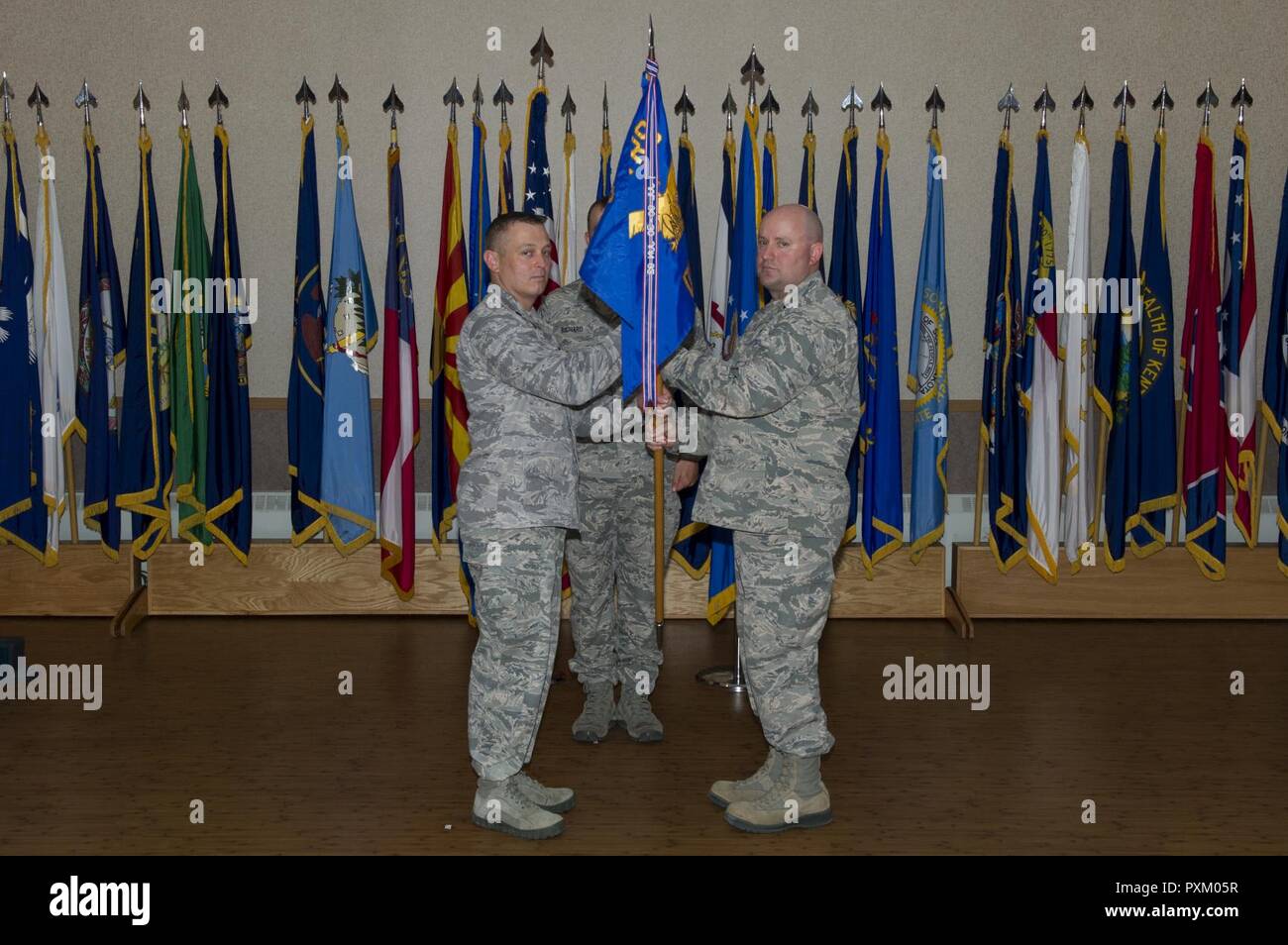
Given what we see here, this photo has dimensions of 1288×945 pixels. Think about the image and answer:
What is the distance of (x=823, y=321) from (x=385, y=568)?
2.58 meters

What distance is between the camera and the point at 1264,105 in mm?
5289

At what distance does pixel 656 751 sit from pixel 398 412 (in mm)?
1940

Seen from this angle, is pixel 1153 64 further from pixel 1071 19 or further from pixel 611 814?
pixel 611 814

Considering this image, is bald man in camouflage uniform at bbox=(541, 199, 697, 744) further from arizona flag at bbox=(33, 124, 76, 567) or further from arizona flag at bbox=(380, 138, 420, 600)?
arizona flag at bbox=(33, 124, 76, 567)

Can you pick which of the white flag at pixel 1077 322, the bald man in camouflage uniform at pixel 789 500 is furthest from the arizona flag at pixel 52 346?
the white flag at pixel 1077 322

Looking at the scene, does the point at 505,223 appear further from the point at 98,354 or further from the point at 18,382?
the point at 18,382

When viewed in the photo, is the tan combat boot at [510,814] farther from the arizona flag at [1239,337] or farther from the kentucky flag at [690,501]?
the arizona flag at [1239,337]

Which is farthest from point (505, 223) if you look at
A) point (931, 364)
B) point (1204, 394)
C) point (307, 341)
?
point (1204, 394)

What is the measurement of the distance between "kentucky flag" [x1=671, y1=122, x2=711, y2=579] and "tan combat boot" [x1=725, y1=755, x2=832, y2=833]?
1.63 meters

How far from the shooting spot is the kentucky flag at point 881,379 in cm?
485

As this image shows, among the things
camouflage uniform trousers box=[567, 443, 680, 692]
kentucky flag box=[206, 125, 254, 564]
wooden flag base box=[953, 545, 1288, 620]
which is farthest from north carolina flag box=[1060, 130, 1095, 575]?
kentucky flag box=[206, 125, 254, 564]

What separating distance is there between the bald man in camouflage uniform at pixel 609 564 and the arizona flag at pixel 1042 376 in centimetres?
184

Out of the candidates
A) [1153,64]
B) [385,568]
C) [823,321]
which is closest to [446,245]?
[385,568]

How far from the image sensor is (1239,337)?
482 cm
